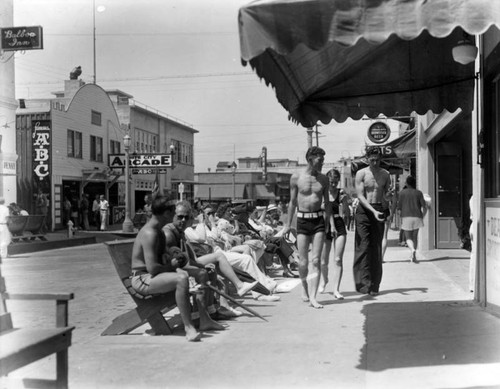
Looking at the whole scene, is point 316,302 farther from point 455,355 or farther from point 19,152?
point 19,152

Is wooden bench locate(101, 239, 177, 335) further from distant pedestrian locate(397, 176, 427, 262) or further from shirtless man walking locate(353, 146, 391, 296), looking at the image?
distant pedestrian locate(397, 176, 427, 262)

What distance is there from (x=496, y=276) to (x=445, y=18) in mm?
3555

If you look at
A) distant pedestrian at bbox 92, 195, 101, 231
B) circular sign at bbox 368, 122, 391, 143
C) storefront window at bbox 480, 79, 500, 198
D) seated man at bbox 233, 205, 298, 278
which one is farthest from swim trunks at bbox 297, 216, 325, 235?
distant pedestrian at bbox 92, 195, 101, 231

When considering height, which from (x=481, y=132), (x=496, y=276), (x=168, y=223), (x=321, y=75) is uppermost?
(x=321, y=75)

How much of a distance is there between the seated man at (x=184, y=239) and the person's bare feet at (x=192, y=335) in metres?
0.96

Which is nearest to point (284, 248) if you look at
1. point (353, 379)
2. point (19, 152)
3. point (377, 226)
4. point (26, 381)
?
point (377, 226)

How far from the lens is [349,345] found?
5.43 m

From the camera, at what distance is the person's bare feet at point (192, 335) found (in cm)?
573

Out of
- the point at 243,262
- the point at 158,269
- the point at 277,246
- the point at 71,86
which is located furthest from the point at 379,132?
the point at 71,86

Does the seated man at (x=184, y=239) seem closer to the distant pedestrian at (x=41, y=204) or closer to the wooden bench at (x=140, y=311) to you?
the wooden bench at (x=140, y=311)

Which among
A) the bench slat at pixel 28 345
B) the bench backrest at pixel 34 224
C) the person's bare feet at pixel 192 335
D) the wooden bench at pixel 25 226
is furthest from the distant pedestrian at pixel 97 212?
the bench slat at pixel 28 345

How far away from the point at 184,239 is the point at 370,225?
2.72 metres

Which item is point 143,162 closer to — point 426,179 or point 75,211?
point 75,211

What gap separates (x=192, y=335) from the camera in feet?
18.9
